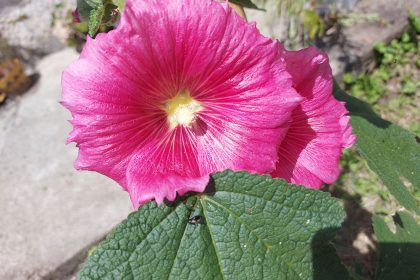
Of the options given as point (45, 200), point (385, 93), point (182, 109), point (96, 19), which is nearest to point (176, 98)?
point (182, 109)

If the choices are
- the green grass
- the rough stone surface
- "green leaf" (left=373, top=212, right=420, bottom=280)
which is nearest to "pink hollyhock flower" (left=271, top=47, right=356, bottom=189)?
"green leaf" (left=373, top=212, right=420, bottom=280)

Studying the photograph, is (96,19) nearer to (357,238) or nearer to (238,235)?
(238,235)

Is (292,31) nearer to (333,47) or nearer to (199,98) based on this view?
(333,47)

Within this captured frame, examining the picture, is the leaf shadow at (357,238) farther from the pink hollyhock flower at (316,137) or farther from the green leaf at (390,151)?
the pink hollyhock flower at (316,137)

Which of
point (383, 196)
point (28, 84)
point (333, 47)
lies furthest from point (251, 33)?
point (28, 84)

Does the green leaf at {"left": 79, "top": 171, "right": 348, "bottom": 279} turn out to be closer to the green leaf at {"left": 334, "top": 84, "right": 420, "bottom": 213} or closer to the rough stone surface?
the green leaf at {"left": 334, "top": 84, "right": 420, "bottom": 213}

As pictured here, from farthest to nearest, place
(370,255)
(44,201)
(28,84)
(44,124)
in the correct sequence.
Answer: (28,84)
(44,124)
(44,201)
(370,255)

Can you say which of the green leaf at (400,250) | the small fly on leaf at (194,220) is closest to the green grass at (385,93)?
the green leaf at (400,250)
